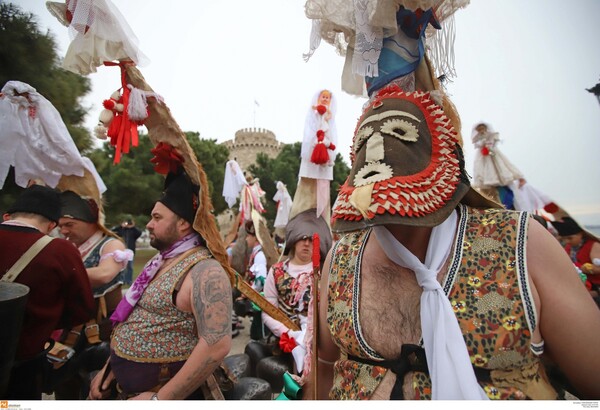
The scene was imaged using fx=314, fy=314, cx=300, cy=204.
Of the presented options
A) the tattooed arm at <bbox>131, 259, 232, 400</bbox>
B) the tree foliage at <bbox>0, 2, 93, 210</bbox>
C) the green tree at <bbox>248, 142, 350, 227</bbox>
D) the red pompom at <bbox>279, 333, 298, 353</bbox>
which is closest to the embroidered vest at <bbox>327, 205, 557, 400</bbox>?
the tattooed arm at <bbox>131, 259, 232, 400</bbox>

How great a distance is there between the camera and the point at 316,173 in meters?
4.39

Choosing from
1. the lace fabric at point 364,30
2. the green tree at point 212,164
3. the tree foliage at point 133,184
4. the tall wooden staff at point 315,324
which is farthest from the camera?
the green tree at point 212,164

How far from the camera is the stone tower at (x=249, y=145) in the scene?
42.2 metres

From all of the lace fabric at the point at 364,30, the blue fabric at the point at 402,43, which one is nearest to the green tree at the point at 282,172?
the lace fabric at the point at 364,30

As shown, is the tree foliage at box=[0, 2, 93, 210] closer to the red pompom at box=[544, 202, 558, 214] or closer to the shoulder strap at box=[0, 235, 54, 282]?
the shoulder strap at box=[0, 235, 54, 282]

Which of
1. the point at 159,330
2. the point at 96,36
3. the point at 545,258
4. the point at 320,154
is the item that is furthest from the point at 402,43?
the point at 320,154

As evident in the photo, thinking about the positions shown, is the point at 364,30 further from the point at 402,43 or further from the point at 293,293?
the point at 293,293

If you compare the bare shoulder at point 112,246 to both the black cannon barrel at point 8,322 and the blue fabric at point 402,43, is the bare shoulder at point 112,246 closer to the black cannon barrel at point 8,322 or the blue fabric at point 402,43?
the black cannon barrel at point 8,322

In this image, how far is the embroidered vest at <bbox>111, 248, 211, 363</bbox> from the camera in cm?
218

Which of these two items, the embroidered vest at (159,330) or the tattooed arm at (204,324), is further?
the embroidered vest at (159,330)

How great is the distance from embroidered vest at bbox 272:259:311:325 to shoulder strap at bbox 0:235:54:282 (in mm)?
2386

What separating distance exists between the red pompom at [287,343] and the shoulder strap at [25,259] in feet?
7.78
